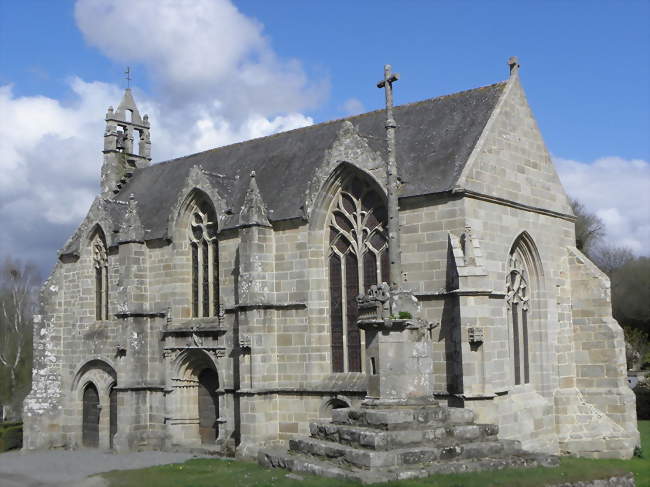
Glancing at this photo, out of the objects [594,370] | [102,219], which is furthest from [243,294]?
[594,370]

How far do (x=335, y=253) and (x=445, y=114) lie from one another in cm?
506

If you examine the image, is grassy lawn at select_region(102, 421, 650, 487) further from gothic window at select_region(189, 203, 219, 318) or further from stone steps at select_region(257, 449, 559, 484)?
gothic window at select_region(189, 203, 219, 318)

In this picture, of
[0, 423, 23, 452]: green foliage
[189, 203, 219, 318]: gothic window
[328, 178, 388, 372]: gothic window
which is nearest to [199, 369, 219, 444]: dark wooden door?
[189, 203, 219, 318]: gothic window

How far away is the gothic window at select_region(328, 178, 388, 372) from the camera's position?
20.6 meters

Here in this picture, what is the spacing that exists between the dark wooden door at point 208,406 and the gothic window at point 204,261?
199 cm

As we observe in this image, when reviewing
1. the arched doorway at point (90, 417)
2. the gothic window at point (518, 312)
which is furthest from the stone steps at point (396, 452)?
the arched doorway at point (90, 417)

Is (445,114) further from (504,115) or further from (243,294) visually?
(243,294)

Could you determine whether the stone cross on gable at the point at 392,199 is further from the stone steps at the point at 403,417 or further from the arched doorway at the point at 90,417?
the arched doorway at the point at 90,417

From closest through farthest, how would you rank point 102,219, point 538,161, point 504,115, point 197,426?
1. point 504,115
2. point 538,161
3. point 197,426
4. point 102,219

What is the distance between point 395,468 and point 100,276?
17.5m

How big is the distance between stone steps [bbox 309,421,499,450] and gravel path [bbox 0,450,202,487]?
5.85m

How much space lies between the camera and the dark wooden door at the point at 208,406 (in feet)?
78.6

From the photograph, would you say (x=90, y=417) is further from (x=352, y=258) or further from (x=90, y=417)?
(x=352, y=258)

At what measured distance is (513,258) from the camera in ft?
70.2
